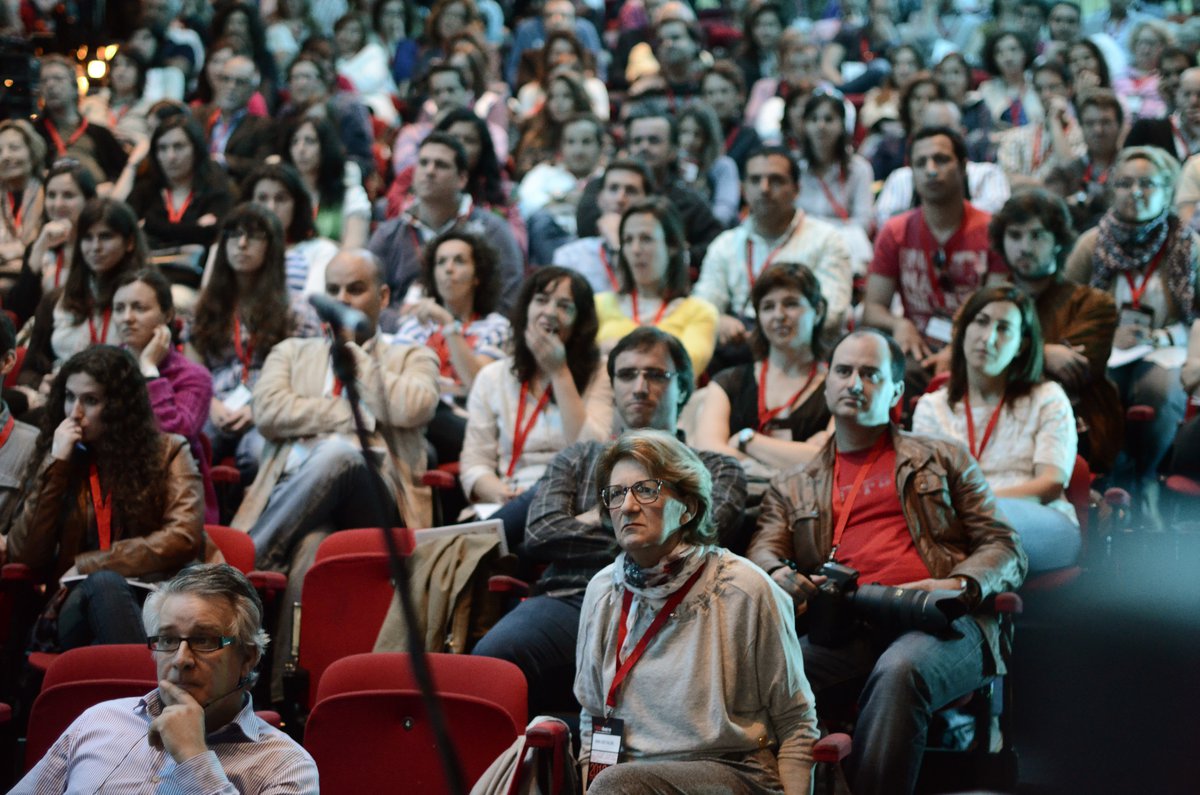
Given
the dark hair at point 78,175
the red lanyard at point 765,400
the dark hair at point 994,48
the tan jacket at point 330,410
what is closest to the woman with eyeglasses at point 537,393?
the tan jacket at point 330,410

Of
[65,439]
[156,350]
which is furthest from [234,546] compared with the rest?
[156,350]

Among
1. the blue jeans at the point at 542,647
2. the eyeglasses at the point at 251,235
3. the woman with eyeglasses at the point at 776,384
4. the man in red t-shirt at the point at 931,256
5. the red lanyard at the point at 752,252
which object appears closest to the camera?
the blue jeans at the point at 542,647

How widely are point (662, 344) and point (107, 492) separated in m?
1.48

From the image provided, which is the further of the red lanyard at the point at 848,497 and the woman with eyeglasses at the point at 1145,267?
the woman with eyeglasses at the point at 1145,267

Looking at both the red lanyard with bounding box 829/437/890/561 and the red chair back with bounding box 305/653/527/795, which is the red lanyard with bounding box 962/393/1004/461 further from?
the red chair back with bounding box 305/653/527/795

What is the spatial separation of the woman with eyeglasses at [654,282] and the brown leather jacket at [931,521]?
1531 millimetres

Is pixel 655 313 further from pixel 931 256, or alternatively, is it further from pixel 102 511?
pixel 102 511

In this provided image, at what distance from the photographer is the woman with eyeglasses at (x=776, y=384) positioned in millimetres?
4531

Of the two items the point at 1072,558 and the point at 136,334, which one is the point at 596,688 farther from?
the point at 136,334

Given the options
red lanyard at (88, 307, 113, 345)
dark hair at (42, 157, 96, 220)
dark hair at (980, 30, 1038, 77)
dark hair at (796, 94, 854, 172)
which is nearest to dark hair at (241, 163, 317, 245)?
dark hair at (42, 157, 96, 220)

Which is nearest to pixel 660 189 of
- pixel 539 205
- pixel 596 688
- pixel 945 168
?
pixel 539 205

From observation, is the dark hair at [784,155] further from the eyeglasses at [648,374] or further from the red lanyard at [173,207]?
the red lanyard at [173,207]

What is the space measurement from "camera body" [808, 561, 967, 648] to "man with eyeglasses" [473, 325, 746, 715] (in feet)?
1.12

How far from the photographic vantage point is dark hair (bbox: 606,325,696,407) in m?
4.00
